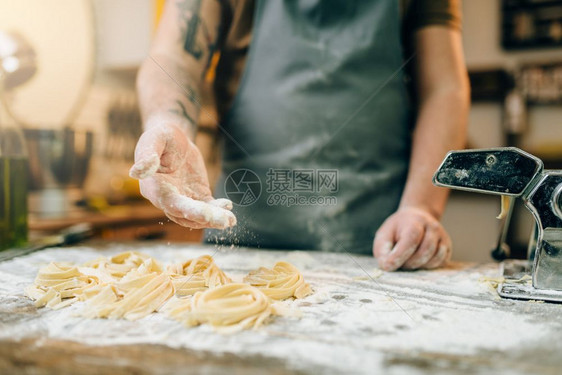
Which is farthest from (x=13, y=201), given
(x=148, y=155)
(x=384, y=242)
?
(x=384, y=242)

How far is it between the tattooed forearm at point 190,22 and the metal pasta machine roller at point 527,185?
863 millimetres

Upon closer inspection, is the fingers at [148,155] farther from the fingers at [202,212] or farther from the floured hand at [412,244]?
the floured hand at [412,244]

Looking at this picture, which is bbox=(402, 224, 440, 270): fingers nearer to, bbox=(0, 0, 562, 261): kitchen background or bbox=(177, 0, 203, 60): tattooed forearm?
bbox=(0, 0, 562, 261): kitchen background

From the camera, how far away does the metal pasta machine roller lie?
3.12 ft

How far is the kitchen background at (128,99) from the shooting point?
6.46 ft

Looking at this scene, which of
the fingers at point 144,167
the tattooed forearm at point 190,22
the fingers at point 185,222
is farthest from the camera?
the tattooed forearm at point 190,22

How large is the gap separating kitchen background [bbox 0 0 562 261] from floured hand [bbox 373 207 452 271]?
513mm

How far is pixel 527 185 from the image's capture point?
960 millimetres

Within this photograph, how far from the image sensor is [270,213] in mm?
1376

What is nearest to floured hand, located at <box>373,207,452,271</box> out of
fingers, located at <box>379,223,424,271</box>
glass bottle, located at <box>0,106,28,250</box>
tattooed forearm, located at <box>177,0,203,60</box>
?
fingers, located at <box>379,223,424,271</box>

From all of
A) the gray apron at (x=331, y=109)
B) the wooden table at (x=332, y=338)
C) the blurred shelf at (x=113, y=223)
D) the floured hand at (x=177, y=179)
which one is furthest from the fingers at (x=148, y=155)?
the blurred shelf at (x=113, y=223)

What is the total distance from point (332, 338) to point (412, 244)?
0.55m

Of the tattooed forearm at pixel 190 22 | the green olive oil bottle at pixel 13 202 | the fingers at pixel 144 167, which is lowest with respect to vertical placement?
the green olive oil bottle at pixel 13 202

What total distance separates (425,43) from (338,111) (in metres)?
0.39
